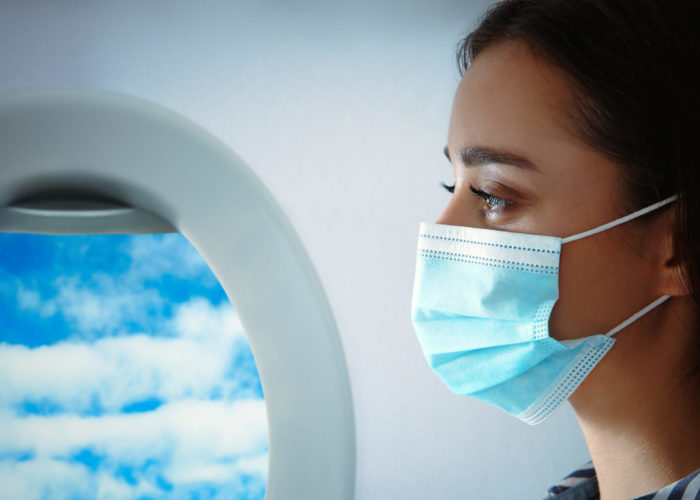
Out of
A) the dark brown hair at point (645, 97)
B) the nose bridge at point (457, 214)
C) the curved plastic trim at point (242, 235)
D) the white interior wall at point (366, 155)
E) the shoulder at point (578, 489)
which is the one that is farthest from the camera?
the white interior wall at point (366, 155)

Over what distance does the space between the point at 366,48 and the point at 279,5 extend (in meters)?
0.25

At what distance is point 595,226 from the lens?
90 cm

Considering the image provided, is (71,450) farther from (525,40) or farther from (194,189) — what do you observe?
(525,40)

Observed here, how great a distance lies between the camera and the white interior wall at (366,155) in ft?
4.94

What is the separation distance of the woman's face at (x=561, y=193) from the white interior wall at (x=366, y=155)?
673 millimetres

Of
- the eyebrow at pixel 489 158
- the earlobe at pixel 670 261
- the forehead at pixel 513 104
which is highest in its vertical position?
the forehead at pixel 513 104

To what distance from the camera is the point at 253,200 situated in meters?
1.48

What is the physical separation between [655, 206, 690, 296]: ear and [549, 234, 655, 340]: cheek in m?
0.02

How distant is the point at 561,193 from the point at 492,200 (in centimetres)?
11

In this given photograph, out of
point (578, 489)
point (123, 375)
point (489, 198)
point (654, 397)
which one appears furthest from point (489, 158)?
point (123, 375)

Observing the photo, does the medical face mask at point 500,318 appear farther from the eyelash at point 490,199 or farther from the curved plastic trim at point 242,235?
the curved plastic trim at point 242,235

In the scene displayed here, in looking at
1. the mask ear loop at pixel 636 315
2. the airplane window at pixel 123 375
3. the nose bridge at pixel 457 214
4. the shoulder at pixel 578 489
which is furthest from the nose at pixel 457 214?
Result: the airplane window at pixel 123 375

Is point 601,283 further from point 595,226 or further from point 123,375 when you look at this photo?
point 123,375

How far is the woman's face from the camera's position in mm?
893
